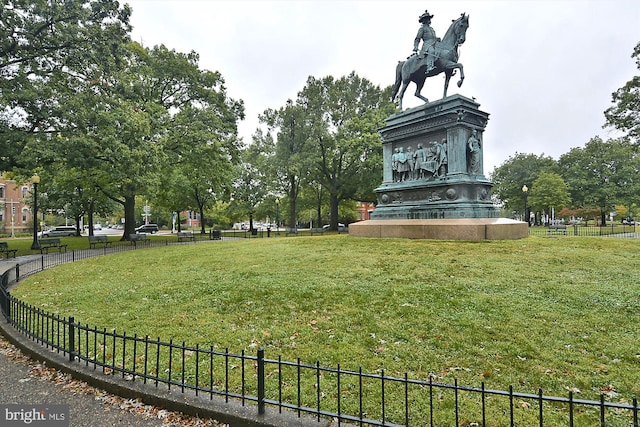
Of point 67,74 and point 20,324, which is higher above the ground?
point 67,74

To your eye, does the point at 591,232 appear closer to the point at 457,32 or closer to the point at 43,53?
the point at 457,32

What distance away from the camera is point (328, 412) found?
326 centimetres

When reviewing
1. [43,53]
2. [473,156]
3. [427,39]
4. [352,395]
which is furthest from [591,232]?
[43,53]

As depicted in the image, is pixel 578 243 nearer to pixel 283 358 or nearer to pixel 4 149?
pixel 283 358

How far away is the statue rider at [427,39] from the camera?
17.0m

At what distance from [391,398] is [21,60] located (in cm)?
2456

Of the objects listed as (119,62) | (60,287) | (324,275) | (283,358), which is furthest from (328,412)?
(119,62)

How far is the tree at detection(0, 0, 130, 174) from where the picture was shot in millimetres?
17500

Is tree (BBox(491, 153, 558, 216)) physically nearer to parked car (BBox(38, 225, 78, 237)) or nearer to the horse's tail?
the horse's tail

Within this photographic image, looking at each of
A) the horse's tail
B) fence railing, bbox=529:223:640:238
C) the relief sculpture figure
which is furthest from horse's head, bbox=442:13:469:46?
fence railing, bbox=529:223:640:238

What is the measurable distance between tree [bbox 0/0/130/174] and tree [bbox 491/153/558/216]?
63.5m

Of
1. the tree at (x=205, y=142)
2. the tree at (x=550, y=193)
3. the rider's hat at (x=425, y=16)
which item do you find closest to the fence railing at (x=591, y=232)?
the rider's hat at (x=425, y=16)

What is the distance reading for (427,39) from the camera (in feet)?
56.6

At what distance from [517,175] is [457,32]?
5568 cm
